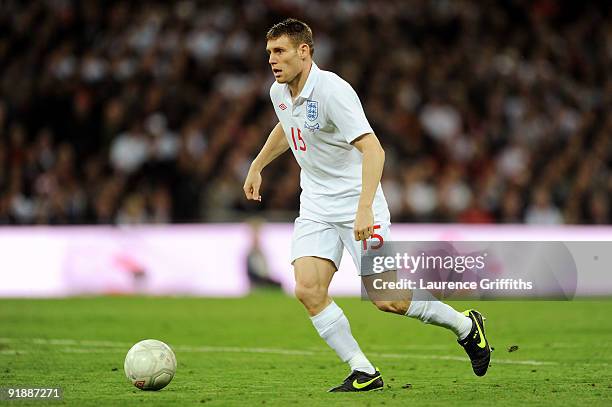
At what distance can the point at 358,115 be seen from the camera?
689cm

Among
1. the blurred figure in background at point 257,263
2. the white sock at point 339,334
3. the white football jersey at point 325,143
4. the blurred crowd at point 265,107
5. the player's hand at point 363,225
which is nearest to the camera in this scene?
the player's hand at point 363,225

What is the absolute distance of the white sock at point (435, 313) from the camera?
7109mm

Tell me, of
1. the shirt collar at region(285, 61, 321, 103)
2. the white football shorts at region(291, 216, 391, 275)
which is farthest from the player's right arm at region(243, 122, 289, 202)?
the shirt collar at region(285, 61, 321, 103)

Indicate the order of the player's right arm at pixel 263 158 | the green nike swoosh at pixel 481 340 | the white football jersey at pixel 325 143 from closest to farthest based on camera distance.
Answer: the white football jersey at pixel 325 143 < the green nike swoosh at pixel 481 340 < the player's right arm at pixel 263 158

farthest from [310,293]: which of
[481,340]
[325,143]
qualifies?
[481,340]

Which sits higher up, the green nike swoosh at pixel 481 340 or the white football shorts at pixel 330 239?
the white football shorts at pixel 330 239

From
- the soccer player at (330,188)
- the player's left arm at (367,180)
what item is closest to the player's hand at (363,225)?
the player's left arm at (367,180)

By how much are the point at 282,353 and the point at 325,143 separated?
308 cm

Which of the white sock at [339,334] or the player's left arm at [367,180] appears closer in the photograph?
the player's left arm at [367,180]

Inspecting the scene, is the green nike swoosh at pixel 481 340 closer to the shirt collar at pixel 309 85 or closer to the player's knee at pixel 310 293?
the player's knee at pixel 310 293

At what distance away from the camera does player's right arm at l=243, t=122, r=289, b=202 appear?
7.68 m

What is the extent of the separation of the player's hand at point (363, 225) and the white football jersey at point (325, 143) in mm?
528

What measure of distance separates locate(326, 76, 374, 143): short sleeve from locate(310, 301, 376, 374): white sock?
1.09 m

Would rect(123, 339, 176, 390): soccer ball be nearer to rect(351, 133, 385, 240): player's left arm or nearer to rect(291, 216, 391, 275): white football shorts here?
rect(291, 216, 391, 275): white football shorts
